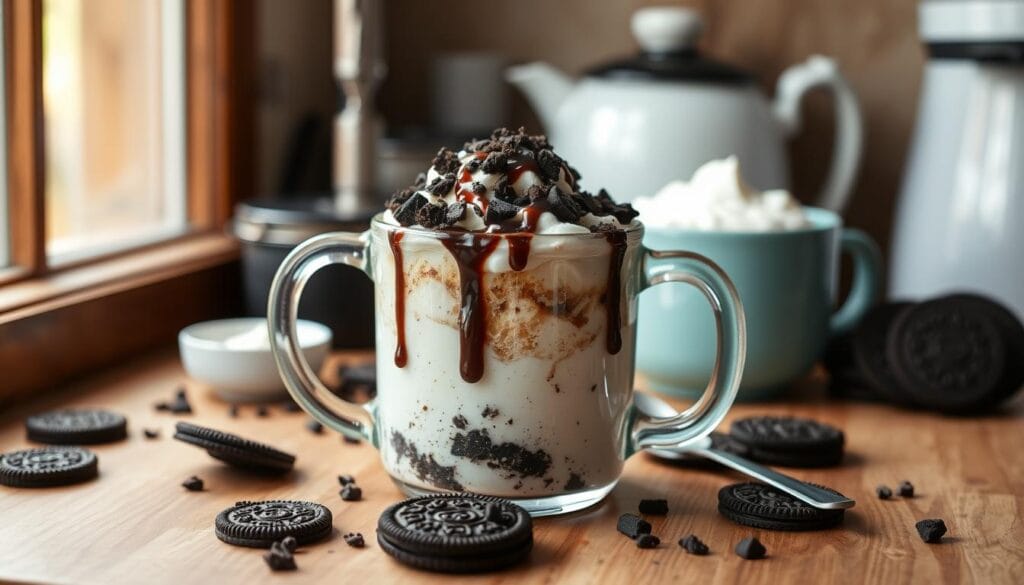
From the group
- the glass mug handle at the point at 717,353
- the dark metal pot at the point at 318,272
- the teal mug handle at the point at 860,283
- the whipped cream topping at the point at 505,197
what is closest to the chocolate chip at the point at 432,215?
the whipped cream topping at the point at 505,197

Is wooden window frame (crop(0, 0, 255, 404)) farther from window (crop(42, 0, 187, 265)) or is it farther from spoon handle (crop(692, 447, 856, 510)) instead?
spoon handle (crop(692, 447, 856, 510))

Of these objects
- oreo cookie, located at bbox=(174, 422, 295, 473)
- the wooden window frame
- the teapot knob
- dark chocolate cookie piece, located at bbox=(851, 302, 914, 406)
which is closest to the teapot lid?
the teapot knob

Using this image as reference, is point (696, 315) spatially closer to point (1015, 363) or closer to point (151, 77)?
point (1015, 363)

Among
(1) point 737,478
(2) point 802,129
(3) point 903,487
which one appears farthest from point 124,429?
(2) point 802,129

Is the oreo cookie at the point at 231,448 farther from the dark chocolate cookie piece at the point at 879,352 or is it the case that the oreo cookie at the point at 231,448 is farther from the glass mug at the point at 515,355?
the dark chocolate cookie piece at the point at 879,352

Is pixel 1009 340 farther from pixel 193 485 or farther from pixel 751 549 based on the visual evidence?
pixel 193 485

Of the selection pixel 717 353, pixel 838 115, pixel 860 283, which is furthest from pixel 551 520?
pixel 838 115

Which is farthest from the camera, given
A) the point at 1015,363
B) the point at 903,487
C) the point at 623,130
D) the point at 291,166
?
the point at 291,166
